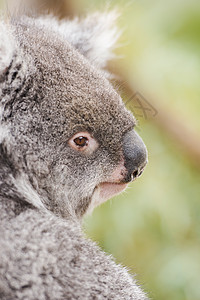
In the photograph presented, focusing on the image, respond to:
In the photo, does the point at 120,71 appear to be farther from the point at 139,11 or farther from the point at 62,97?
the point at 62,97

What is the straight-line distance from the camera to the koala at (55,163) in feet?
7.36

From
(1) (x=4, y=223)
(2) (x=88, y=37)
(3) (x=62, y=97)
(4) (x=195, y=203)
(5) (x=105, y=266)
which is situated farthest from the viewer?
(4) (x=195, y=203)

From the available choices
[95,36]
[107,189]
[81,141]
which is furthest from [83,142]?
[95,36]

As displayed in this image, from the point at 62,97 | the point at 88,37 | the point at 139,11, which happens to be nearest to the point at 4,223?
the point at 62,97

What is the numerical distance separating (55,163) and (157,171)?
3057mm

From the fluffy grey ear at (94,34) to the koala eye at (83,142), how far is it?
0.83m

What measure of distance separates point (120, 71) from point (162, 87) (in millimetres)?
512

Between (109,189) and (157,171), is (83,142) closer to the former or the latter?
(109,189)

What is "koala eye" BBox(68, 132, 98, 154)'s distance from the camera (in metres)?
2.71

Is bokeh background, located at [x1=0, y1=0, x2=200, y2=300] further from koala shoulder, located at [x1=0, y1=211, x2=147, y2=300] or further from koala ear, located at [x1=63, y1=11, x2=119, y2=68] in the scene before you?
koala shoulder, located at [x1=0, y1=211, x2=147, y2=300]

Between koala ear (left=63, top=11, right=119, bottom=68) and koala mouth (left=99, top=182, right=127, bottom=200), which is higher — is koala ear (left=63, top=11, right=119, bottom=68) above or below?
above

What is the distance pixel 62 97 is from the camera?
2.67 m

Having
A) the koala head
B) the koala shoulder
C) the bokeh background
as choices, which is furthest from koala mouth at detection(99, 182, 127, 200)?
the bokeh background

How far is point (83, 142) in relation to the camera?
2.72 metres
